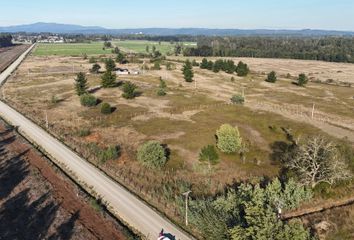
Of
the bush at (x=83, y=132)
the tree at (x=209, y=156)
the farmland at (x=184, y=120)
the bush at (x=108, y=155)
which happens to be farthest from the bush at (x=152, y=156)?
the bush at (x=83, y=132)

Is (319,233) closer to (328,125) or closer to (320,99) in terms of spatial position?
(328,125)

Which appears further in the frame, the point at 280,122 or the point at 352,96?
the point at 352,96

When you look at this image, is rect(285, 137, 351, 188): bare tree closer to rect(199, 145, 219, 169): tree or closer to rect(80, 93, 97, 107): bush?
rect(199, 145, 219, 169): tree

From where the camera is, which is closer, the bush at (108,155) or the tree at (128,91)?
the bush at (108,155)

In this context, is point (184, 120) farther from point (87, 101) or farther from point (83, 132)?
point (87, 101)

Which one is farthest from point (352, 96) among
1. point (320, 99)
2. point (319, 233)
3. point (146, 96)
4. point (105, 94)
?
point (319, 233)

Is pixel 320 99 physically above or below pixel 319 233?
below

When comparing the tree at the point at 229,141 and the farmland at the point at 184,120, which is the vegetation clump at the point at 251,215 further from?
the tree at the point at 229,141

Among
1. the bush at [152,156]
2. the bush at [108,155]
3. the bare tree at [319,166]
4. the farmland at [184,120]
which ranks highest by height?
the bare tree at [319,166]
